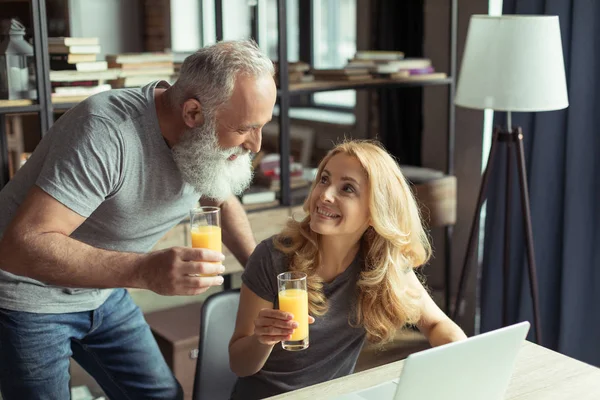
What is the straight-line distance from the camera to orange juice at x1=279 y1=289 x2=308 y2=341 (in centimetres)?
169

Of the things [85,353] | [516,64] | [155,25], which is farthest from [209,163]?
[155,25]

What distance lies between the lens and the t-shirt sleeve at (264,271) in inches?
76.0

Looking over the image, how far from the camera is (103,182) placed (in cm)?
183

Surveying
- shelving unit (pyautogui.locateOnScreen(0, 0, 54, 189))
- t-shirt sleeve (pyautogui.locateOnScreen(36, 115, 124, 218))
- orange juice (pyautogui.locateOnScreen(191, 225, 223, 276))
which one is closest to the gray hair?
t-shirt sleeve (pyautogui.locateOnScreen(36, 115, 124, 218))

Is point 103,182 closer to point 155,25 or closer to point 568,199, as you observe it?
point 568,199

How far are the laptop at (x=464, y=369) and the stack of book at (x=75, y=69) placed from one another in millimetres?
1742

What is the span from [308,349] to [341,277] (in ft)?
0.66

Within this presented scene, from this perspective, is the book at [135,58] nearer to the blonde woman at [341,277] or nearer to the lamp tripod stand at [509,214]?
the blonde woman at [341,277]

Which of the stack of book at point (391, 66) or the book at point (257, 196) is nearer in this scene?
the book at point (257, 196)

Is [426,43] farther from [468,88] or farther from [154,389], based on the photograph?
[154,389]

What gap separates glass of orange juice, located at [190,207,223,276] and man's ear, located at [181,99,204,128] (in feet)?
0.91

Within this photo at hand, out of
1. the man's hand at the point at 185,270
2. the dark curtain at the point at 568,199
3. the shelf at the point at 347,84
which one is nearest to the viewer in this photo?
the man's hand at the point at 185,270

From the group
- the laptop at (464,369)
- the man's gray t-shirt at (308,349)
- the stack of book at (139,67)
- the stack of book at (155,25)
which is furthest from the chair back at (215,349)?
the stack of book at (155,25)

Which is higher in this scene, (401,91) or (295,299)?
(401,91)
